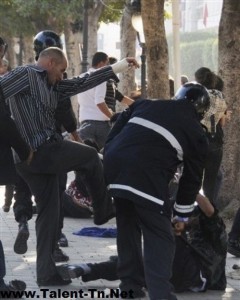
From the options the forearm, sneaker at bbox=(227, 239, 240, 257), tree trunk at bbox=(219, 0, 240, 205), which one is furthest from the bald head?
tree trunk at bbox=(219, 0, 240, 205)

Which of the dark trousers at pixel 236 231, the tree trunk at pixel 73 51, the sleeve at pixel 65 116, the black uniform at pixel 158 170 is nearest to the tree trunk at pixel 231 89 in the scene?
the dark trousers at pixel 236 231

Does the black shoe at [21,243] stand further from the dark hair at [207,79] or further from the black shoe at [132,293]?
the dark hair at [207,79]

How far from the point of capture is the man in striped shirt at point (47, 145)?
7.68 meters

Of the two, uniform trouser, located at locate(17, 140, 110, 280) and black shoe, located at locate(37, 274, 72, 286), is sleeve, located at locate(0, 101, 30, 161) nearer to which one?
uniform trouser, located at locate(17, 140, 110, 280)

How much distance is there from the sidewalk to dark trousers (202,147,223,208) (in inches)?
48.5

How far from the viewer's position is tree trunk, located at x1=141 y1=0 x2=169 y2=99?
45.5ft

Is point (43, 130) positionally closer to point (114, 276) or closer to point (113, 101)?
point (114, 276)

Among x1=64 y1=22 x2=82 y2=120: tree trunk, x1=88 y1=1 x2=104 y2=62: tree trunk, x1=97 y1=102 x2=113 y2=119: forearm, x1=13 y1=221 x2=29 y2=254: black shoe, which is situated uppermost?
x1=97 y1=102 x2=113 y2=119: forearm

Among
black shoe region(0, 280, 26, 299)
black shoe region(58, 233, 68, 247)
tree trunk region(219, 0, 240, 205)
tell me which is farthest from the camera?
tree trunk region(219, 0, 240, 205)

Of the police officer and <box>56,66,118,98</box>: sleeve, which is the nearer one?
the police officer

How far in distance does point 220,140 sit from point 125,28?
43.5 feet

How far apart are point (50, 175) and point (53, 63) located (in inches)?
36.4

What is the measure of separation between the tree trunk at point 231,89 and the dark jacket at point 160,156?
5859 millimetres

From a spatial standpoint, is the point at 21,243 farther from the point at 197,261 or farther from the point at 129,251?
the point at 197,261
